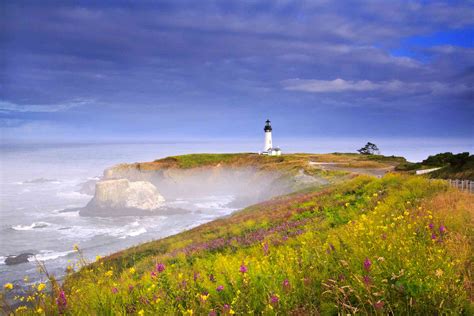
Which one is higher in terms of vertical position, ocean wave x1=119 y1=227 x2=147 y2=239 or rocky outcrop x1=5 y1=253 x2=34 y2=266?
ocean wave x1=119 y1=227 x2=147 y2=239

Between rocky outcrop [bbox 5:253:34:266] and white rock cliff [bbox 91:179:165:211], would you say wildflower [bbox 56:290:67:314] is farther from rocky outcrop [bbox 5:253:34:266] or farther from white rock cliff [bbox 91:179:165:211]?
white rock cliff [bbox 91:179:165:211]

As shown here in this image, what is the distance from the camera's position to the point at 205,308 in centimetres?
448

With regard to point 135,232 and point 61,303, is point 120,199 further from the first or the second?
point 61,303

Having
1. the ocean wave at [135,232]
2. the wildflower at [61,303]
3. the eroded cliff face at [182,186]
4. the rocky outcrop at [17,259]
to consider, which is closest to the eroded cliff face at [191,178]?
the eroded cliff face at [182,186]

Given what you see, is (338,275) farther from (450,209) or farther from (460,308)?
(450,209)

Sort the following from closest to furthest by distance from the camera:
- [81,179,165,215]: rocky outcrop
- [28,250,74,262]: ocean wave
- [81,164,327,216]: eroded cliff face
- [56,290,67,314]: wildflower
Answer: [56,290,67,314]: wildflower, [28,250,74,262]: ocean wave, [81,164,327,216]: eroded cliff face, [81,179,165,215]: rocky outcrop

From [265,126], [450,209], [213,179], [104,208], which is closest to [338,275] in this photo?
[450,209]

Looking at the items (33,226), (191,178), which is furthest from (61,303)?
(191,178)

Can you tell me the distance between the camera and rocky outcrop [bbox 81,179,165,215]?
6506cm

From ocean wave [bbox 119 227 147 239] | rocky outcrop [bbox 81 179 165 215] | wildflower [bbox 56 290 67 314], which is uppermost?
wildflower [bbox 56 290 67 314]

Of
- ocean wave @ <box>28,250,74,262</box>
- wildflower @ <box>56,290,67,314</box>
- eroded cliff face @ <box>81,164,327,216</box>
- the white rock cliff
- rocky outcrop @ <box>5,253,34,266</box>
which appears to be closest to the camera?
wildflower @ <box>56,290,67,314</box>

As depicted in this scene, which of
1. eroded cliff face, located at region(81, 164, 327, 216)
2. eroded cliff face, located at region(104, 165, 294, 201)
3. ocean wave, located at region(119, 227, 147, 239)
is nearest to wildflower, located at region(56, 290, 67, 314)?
eroded cliff face, located at region(81, 164, 327, 216)

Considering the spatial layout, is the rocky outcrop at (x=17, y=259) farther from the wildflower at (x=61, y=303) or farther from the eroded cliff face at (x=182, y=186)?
the wildflower at (x=61, y=303)

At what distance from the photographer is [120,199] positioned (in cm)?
Result: 6562
